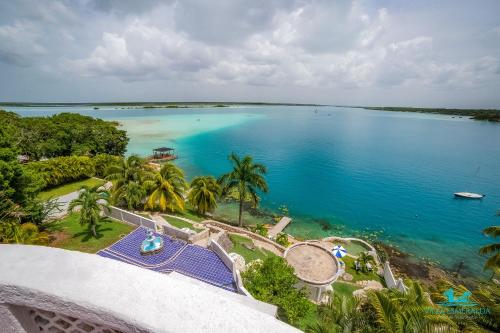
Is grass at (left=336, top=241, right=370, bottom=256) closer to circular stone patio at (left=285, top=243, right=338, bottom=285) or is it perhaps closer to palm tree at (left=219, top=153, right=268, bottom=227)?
circular stone patio at (left=285, top=243, right=338, bottom=285)

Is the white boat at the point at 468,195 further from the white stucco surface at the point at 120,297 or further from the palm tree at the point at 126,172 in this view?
the white stucco surface at the point at 120,297

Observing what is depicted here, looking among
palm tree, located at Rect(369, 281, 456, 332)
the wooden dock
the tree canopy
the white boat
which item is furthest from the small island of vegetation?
the white boat

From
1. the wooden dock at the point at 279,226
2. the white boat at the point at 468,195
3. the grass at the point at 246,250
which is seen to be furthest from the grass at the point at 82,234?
the white boat at the point at 468,195

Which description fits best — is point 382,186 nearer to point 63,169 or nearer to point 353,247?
point 353,247

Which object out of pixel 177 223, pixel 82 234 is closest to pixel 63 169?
pixel 82 234

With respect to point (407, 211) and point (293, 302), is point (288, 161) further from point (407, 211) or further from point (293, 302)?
point (293, 302)

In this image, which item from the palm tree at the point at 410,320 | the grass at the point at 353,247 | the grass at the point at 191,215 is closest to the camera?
the palm tree at the point at 410,320

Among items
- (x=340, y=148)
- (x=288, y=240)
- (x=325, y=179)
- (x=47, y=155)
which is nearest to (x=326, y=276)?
(x=288, y=240)
